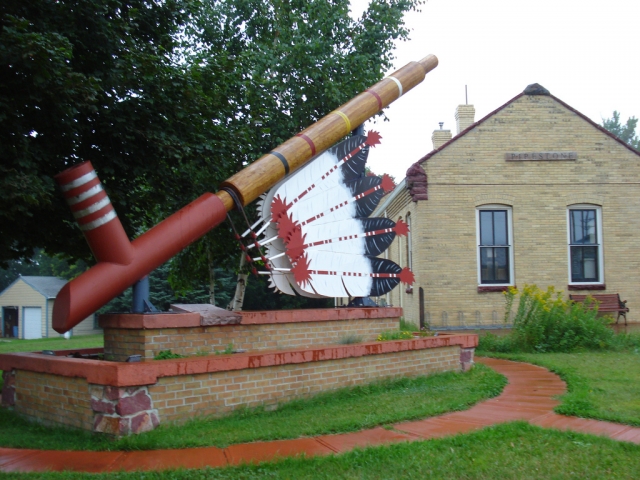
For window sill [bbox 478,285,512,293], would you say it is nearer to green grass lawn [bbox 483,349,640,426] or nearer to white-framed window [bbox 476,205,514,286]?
white-framed window [bbox 476,205,514,286]

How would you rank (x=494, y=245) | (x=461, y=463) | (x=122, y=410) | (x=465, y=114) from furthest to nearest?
(x=465, y=114) < (x=494, y=245) < (x=122, y=410) < (x=461, y=463)

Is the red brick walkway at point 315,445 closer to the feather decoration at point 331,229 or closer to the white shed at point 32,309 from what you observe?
the feather decoration at point 331,229

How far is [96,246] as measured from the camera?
20.8 feet

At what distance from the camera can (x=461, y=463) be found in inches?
196

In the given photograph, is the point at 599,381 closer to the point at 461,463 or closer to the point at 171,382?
the point at 461,463

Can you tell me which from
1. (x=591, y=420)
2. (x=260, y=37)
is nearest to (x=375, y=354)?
(x=591, y=420)

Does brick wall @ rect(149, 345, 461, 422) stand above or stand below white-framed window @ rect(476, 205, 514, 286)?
below

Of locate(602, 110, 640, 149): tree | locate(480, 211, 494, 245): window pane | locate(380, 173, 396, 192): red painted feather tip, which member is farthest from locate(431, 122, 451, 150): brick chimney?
locate(602, 110, 640, 149): tree

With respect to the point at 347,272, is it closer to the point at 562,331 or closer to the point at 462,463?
the point at 462,463

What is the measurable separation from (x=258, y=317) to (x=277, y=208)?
1.51 m

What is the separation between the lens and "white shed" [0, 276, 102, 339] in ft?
144

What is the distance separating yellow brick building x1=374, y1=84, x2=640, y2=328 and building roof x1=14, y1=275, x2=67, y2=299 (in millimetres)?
35484

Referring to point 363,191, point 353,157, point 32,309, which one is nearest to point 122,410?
point 363,191

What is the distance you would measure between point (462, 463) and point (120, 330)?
151 inches
